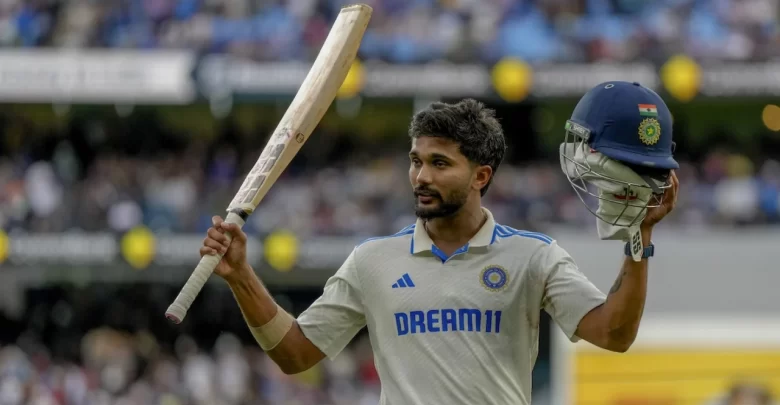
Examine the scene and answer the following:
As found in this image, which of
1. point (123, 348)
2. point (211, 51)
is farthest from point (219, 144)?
point (123, 348)

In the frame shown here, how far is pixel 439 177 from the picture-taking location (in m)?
4.16

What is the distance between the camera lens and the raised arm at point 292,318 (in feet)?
13.7

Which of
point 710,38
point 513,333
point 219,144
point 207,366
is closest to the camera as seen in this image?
point 513,333

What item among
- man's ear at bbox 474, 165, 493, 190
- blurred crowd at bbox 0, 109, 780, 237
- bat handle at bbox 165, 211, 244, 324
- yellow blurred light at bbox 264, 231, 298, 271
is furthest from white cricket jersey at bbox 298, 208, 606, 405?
yellow blurred light at bbox 264, 231, 298, 271

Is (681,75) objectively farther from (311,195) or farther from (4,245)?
(4,245)

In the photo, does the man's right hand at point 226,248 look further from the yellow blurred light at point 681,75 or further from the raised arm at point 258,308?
the yellow blurred light at point 681,75

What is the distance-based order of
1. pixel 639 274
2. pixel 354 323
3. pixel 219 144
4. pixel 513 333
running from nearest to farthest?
pixel 639 274 → pixel 513 333 → pixel 354 323 → pixel 219 144

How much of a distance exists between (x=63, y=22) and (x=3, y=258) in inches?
122

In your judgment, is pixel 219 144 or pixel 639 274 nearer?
pixel 639 274

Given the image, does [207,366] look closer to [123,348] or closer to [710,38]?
[123,348]

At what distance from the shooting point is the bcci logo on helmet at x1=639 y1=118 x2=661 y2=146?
3.87m

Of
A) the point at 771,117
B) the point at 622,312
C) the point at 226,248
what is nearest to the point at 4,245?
the point at 771,117

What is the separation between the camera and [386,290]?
4.24 m

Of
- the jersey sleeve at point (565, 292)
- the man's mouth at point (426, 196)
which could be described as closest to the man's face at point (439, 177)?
the man's mouth at point (426, 196)
